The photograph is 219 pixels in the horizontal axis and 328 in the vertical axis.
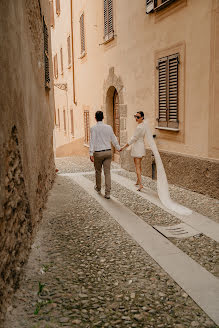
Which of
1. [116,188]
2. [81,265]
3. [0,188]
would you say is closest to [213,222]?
[81,265]

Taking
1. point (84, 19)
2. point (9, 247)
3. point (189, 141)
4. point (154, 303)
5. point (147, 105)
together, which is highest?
point (84, 19)

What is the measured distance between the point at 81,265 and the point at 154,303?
3.44 ft

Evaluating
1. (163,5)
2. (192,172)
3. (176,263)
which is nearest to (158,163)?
(192,172)

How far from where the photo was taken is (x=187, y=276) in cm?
350

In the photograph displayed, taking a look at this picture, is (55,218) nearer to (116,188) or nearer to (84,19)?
(116,188)

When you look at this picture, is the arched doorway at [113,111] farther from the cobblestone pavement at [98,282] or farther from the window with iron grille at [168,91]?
the cobblestone pavement at [98,282]

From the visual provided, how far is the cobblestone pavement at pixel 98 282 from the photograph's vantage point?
110 inches

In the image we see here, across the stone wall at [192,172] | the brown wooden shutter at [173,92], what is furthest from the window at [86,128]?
the brown wooden shutter at [173,92]

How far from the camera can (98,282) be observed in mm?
3418

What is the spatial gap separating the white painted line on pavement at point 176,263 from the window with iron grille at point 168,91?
296 centimetres

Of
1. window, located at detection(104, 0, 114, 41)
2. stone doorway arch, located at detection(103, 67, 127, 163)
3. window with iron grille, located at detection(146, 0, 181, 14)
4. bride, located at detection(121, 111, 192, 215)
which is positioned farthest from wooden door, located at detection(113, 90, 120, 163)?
bride, located at detection(121, 111, 192, 215)

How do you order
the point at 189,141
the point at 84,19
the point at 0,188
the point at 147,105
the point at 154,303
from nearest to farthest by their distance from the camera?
the point at 0,188, the point at 154,303, the point at 189,141, the point at 147,105, the point at 84,19

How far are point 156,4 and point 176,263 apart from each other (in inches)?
264

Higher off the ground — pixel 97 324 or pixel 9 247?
pixel 9 247
